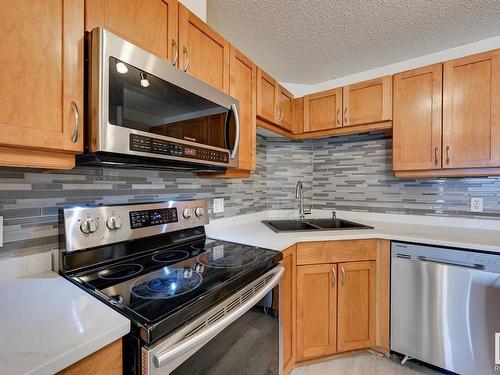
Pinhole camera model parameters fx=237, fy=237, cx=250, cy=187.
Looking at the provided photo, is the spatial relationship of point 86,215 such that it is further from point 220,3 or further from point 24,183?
point 220,3

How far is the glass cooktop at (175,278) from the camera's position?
69 cm

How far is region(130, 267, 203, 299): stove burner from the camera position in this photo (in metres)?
0.77

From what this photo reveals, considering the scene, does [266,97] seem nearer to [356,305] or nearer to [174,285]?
[174,285]

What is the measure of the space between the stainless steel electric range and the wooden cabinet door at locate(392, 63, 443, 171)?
53.9 inches

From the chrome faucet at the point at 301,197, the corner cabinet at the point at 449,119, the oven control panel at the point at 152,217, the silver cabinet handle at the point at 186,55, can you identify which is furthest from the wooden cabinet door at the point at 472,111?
the oven control panel at the point at 152,217

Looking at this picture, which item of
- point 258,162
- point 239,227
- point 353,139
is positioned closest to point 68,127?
point 239,227

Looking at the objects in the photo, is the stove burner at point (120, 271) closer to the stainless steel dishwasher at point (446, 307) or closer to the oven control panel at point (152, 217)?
the oven control panel at point (152, 217)

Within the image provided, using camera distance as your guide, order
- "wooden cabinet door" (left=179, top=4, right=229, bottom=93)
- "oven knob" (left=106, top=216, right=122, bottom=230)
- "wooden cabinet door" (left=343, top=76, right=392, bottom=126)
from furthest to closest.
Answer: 1. "wooden cabinet door" (left=343, top=76, right=392, bottom=126)
2. "wooden cabinet door" (left=179, top=4, right=229, bottom=93)
3. "oven knob" (left=106, top=216, right=122, bottom=230)

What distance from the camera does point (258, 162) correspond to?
2.31m

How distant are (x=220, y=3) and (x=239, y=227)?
1.52 metres

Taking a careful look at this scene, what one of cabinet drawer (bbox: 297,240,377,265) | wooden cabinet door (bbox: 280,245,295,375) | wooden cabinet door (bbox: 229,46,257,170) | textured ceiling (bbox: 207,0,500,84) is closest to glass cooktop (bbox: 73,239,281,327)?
wooden cabinet door (bbox: 280,245,295,375)

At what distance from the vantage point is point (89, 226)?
98 centimetres

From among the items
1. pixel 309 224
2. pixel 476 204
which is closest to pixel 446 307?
pixel 476 204

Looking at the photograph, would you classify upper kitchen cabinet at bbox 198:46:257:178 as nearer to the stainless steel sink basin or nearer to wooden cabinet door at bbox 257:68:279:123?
wooden cabinet door at bbox 257:68:279:123
